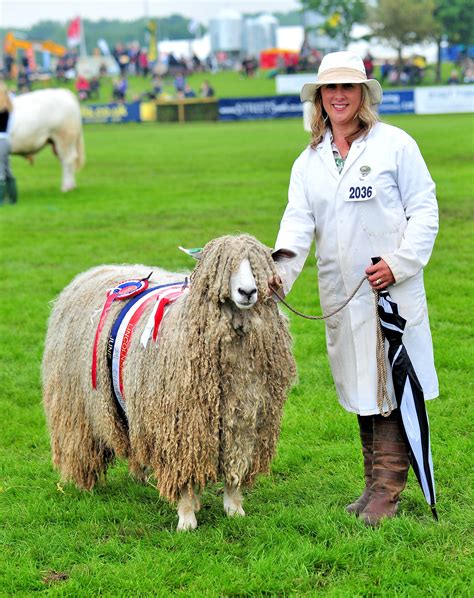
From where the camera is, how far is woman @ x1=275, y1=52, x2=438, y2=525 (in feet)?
13.6

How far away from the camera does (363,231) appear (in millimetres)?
4199

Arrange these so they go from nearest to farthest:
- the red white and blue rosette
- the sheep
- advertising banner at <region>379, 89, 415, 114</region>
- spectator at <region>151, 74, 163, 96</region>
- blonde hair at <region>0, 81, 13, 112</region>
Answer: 1. the sheep
2. the red white and blue rosette
3. blonde hair at <region>0, 81, 13, 112</region>
4. advertising banner at <region>379, 89, 415, 114</region>
5. spectator at <region>151, 74, 163, 96</region>

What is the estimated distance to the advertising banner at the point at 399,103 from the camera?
36531 mm

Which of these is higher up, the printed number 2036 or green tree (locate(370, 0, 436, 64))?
green tree (locate(370, 0, 436, 64))

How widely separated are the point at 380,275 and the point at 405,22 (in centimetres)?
6104

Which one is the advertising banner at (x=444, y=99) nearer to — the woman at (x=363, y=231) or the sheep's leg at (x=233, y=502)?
the woman at (x=363, y=231)

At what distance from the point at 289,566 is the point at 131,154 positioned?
69.9ft

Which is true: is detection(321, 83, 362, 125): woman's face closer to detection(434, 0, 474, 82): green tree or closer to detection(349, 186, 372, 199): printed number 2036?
detection(349, 186, 372, 199): printed number 2036

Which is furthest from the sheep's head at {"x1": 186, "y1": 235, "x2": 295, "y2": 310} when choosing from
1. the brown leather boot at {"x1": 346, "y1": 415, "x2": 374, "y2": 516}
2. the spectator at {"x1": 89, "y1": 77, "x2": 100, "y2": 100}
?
the spectator at {"x1": 89, "y1": 77, "x2": 100, "y2": 100}

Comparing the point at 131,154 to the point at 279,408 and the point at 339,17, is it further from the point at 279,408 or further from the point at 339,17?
the point at 339,17

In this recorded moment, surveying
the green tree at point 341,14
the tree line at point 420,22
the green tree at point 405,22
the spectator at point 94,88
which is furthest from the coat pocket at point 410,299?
the green tree at point 341,14

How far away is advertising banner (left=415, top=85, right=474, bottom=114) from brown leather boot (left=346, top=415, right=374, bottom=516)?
109 ft

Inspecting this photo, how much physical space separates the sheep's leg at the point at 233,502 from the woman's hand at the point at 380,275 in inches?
Answer: 47.8

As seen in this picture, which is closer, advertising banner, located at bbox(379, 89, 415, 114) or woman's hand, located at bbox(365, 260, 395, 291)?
woman's hand, located at bbox(365, 260, 395, 291)
